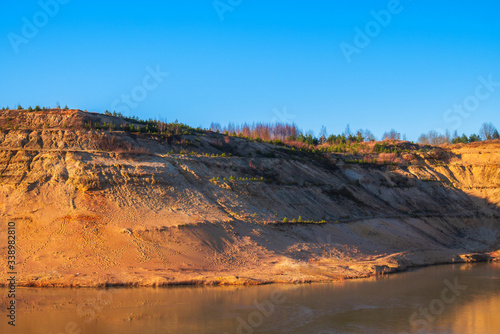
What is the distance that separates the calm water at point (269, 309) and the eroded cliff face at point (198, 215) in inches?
72.7

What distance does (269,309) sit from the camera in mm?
16797

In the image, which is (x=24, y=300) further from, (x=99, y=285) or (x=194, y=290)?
(x=194, y=290)

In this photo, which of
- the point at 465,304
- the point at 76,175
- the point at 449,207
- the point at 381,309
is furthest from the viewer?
the point at 449,207

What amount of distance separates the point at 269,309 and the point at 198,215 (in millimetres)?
9717

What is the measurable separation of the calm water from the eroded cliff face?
1.85 m

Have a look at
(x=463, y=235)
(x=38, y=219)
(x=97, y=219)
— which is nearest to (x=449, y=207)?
(x=463, y=235)

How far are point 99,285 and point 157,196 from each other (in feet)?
24.4

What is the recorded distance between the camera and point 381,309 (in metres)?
17.2

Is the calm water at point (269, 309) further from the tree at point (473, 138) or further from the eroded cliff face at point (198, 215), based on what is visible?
the tree at point (473, 138)

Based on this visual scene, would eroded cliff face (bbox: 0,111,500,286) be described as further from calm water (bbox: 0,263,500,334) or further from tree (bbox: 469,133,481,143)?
tree (bbox: 469,133,481,143)

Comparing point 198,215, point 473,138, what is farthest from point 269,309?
point 473,138

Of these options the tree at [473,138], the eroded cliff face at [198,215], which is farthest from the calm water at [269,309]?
the tree at [473,138]

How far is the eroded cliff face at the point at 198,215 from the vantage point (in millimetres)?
21922

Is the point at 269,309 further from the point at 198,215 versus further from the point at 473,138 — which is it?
the point at 473,138
